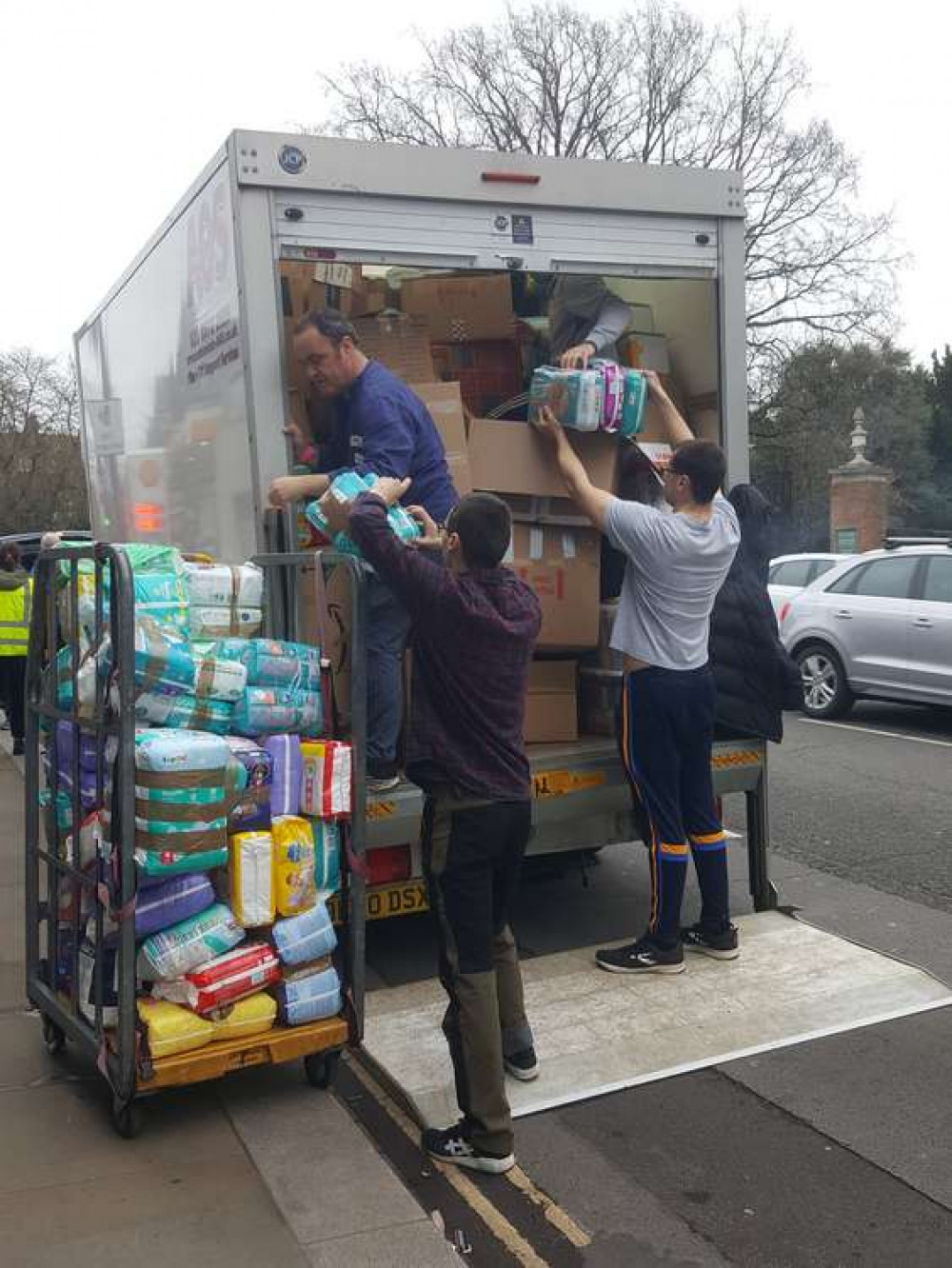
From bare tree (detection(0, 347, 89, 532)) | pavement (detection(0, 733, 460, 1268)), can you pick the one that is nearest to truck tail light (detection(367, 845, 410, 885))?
pavement (detection(0, 733, 460, 1268))

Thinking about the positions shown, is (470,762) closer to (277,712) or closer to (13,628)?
(277,712)

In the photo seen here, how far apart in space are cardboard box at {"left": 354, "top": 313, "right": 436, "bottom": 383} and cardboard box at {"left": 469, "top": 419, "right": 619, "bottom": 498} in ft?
1.34

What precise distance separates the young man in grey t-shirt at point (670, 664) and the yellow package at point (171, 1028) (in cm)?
190

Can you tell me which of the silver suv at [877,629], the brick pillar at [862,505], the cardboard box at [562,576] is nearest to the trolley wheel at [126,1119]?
the cardboard box at [562,576]

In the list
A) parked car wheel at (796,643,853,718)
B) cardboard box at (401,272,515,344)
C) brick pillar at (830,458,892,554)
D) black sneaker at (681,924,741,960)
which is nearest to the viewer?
black sneaker at (681,924,741,960)

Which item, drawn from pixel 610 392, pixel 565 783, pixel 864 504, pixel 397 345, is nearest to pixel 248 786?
pixel 565 783

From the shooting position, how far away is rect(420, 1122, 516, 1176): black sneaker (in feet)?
11.4

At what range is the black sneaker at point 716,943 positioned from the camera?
506 cm

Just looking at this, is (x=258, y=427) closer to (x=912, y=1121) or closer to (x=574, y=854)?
(x=574, y=854)

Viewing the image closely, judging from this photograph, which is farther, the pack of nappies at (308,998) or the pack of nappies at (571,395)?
the pack of nappies at (571,395)

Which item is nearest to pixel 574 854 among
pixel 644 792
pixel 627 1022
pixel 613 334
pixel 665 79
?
pixel 644 792

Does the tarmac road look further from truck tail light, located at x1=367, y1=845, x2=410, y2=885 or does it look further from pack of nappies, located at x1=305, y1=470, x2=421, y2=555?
pack of nappies, located at x1=305, y1=470, x2=421, y2=555

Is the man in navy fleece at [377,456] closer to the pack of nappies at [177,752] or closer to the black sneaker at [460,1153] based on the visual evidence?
the pack of nappies at [177,752]

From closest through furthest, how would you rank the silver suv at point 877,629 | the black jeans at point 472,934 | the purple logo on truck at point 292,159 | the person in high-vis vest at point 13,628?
1. the black jeans at point 472,934
2. the purple logo on truck at point 292,159
3. the person in high-vis vest at point 13,628
4. the silver suv at point 877,629
